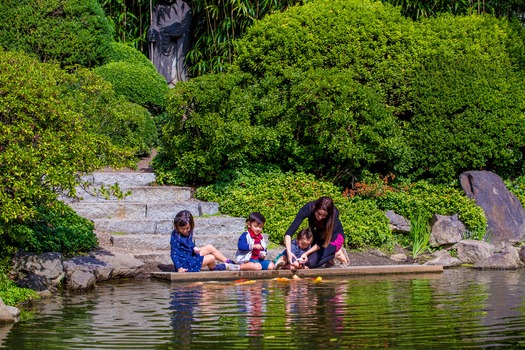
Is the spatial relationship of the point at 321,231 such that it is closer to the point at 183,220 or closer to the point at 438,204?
the point at 183,220

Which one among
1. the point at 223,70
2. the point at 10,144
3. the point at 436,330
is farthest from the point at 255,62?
the point at 436,330

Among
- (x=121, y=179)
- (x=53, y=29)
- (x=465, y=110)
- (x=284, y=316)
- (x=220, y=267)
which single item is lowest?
(x=284, y=316)

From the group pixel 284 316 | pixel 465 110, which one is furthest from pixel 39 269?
pixel 465 110

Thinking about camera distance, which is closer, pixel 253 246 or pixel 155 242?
pixel 253 246

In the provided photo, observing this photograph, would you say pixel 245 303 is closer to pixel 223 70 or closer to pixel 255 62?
pixel 255 62

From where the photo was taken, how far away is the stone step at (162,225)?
14.7 metres

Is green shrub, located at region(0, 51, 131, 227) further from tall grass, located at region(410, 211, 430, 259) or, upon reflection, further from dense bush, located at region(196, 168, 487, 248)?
tall grass, located at region(410, 211, 430, 259)

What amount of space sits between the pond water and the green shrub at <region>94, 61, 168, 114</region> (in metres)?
7.66

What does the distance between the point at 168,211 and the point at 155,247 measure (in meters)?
1.53

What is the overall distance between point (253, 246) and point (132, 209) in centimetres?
311

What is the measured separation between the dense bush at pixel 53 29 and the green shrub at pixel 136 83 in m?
0.76

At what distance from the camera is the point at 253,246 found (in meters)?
13.1

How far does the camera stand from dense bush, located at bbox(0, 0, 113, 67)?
19453 mm

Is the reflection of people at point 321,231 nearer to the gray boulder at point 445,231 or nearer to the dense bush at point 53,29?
the gray boulder at point 445,231
